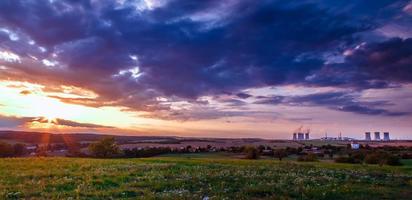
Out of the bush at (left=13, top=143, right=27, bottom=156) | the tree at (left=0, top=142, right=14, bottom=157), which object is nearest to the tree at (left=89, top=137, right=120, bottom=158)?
the bush at (left=13, top=143, right=27, bottom=156)

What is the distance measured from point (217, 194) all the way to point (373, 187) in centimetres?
991

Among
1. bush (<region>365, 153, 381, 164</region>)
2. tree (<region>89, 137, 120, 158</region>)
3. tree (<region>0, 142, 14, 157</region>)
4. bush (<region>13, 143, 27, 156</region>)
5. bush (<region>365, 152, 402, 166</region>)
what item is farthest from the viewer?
bush (<region>13, 143, 27, 156</region>)

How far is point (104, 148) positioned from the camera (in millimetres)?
93125

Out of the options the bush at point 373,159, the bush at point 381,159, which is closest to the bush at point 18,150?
the bush at point 373,159

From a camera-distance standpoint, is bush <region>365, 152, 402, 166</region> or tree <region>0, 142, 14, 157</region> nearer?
bush <region>365, 152, 402, 166</region>

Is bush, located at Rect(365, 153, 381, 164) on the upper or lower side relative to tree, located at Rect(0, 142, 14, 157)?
upper

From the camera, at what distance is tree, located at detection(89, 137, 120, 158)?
93.1 m

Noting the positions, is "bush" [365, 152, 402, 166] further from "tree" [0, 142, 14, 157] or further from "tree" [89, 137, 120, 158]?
"tree" [0, 142, 14, 157]

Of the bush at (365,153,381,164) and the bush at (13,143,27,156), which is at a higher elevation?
the bush at (365,153,381,164)

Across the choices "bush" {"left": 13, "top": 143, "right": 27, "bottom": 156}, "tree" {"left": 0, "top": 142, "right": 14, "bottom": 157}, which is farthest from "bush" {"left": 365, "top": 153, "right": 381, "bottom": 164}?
"bush" {"left": 13, "top": 143, "right": 27, "bottom": 156}

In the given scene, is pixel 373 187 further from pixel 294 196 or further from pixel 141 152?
pixel 141 152

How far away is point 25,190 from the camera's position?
1758cm

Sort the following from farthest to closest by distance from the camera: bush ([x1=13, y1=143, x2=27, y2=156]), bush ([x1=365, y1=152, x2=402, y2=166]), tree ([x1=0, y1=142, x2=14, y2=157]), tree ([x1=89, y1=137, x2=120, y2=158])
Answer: bush ([x1=13, y1=143, x2=27, y2=156]) → tree ([x1=89, y1=137, x2=120, y2=158]) → tree ([x1=0, y1=142, x2=14, y2=157]) → bush ([x1=365, y1=152, x2=402, y2=166])

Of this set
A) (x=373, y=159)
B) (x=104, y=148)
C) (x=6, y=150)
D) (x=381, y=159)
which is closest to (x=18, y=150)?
(x=6, y=150)
